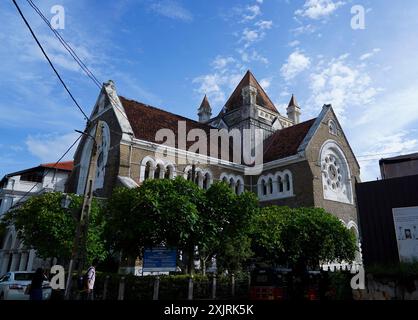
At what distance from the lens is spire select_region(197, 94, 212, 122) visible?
42.5 m

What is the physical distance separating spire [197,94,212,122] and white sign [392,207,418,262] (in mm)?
33142

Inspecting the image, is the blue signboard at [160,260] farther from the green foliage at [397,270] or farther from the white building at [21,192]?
the white building at [21,192]

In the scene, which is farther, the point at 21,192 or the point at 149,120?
the point at 21,192

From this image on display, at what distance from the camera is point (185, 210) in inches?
558

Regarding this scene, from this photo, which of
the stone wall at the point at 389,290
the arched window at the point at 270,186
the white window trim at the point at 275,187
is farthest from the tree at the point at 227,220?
the arched window at the point at 270,186

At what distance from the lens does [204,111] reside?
42656 mm

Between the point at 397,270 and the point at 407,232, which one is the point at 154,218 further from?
the point at 407,232

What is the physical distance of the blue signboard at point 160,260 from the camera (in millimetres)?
14109

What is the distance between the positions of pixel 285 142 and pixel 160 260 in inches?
758

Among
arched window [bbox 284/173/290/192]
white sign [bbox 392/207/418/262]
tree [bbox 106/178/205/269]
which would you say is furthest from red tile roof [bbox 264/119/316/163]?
white sign [bbox 392/207/418/262]

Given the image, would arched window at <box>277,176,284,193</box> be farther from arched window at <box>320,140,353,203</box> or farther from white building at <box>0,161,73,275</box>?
white building at <box>0,161,73,275</box>

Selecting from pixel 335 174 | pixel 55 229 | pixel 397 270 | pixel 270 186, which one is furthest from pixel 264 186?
pixel 397 270

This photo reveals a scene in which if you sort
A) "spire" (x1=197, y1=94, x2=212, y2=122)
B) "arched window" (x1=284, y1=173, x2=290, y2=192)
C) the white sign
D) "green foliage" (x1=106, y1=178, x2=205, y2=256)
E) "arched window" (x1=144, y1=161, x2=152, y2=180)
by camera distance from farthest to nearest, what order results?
"spire" (x1=197, y1=94, x2=212, y2=122) < "arched window" (x1=284, y1=173, x2=290, y2=192) < "arched window" (x1=144, y1=161, x2=152, y2=180) < "green foliage" (x1=106, y1=178, x2=205, y2=256) < the white sign

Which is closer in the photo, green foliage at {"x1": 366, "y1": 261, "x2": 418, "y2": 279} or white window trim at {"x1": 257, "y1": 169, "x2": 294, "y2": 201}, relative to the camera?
green foliage at {"x1": 366, "y1": 261, "x2": 418, "y2": 279}
